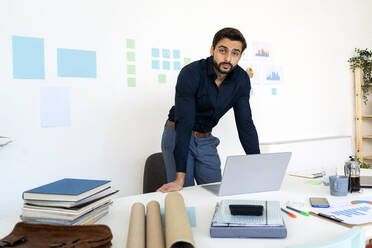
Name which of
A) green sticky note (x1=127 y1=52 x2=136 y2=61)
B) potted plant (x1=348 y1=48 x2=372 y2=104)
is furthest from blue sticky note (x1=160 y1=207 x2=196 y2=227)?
potted plant (x1=348 y1=48 x2=372 y2=104)

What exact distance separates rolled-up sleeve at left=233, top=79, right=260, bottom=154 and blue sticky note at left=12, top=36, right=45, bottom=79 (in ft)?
4.84

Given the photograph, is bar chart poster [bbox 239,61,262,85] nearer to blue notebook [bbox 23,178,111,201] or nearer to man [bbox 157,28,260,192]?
man [bbox 157,28,260,192]

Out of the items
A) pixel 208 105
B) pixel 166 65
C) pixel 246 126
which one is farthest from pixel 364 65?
pixel 208 105

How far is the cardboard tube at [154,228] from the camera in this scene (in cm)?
92

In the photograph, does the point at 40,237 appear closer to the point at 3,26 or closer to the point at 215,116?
the point at 215,116

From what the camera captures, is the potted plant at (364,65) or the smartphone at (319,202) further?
the potted plant at (364,65)

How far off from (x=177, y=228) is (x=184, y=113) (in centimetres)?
108

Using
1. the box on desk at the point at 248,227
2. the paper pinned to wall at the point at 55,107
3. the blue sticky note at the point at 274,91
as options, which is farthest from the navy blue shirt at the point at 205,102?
the blue sticky note at the point at 274,91

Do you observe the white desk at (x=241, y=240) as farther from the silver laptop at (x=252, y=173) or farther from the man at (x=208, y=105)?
the man at (x=208, y=105)

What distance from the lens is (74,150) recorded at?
2678mm

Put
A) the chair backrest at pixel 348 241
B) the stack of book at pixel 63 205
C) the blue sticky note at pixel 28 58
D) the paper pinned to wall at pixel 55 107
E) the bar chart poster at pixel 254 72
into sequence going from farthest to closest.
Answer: the bar chart poster at pixel 254 72, the paper pinned to wall at pixel 55 107, the blue sticky note at pixel 28 58, the stack of book at pixel 63 205, the chair backrest at pixel 348 241

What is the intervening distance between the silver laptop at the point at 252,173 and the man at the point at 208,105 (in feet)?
1.45

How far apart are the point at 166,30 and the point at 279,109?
1.58m

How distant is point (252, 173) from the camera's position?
154 cm
